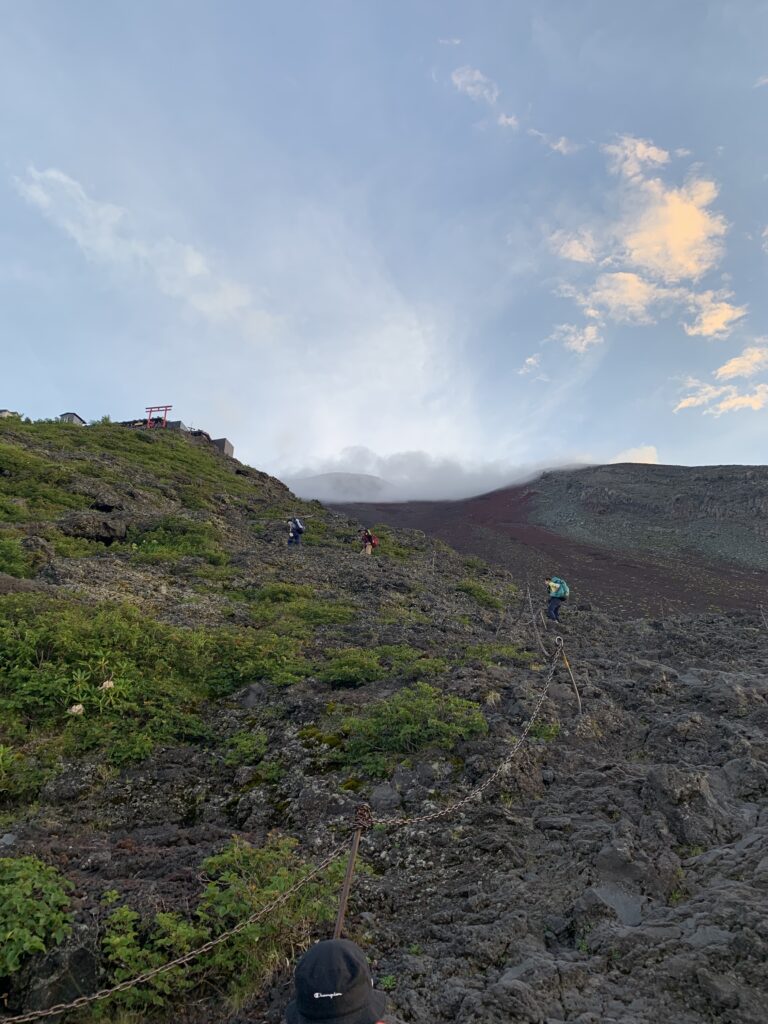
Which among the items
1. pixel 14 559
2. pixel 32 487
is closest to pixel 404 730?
pixel 14 559

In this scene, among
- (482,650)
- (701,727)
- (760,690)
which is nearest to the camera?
(701,727)

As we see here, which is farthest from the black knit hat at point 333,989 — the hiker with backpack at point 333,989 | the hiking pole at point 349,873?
the hiking pole at point 349,873

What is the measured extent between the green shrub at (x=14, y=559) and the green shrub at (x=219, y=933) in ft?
34.5

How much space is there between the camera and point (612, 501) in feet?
156

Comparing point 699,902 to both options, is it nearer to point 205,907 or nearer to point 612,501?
point 205,907

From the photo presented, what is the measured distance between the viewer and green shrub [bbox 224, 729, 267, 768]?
7.29 metres

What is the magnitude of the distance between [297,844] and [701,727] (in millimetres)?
5738

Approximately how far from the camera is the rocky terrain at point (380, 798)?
3650 mm

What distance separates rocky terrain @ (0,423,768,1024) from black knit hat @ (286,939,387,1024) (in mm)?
1228

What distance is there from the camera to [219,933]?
3.98 meters

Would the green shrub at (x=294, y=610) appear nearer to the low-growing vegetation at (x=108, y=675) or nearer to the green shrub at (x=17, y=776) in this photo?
the low-growing vegetation at (x=108, y=675)

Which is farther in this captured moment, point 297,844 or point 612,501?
point 612,501

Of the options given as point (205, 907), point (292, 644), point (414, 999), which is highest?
point (292, 644)

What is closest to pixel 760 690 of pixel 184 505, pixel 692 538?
pixel 184 505
